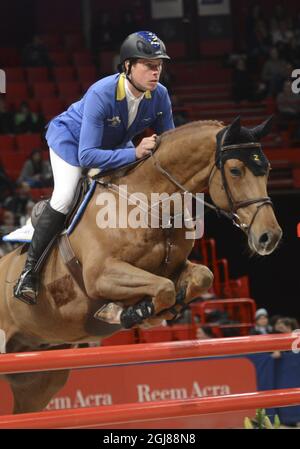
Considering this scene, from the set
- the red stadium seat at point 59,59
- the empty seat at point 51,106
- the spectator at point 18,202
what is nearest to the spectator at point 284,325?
the spectator at point 18,202

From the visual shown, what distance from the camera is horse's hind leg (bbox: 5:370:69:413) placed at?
561cm

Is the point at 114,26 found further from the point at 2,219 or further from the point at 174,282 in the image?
the point at 174,282

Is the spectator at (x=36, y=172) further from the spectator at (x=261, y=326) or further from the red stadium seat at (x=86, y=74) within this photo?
the red stadium seat at (x=86, y=74)

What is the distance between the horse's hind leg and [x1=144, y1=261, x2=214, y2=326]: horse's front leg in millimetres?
1334

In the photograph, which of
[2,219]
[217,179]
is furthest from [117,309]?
[2,219]

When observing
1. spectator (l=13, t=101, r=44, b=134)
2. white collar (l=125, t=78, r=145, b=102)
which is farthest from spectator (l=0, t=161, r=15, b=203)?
white collar (l=125, t=78, r=145, b=102)

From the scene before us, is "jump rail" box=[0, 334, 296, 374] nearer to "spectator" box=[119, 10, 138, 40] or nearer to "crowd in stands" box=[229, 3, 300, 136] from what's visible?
"crowd in stands" box=[229, 3, 300, 136]

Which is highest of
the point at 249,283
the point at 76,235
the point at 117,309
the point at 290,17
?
the point at 290,17

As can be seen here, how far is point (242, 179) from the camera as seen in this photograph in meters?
4.36

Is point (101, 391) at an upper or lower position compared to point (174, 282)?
lower

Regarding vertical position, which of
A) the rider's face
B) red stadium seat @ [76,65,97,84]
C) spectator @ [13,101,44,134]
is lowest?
the rider's face

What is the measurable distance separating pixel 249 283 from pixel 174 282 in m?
7.05

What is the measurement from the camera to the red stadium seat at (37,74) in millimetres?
14641

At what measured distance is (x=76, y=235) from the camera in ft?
16.2
